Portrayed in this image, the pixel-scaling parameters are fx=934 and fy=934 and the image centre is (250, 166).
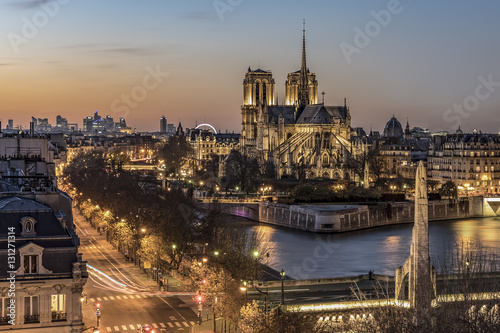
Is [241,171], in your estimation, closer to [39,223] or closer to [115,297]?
[115,297]

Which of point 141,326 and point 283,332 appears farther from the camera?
point 141,326

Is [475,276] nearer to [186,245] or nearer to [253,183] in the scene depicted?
[186,245]

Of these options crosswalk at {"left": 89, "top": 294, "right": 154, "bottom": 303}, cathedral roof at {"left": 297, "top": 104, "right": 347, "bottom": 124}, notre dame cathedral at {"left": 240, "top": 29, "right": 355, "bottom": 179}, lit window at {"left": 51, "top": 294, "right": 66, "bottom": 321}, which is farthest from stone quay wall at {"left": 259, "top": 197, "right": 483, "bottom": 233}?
lit window at {"left": 51, "top": 294, "right": 66, "bottom": 321}

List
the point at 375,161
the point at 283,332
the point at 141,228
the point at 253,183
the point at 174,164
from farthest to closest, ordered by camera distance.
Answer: the point at 174,164 < the point at 375,161 < the point at 253,183 < the point at 141,228 < the point at 283,332

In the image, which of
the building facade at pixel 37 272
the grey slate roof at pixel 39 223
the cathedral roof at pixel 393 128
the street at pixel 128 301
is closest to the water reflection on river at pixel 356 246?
the street at pixel 128 301

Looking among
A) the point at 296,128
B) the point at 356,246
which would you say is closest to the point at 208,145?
the point at 296,128

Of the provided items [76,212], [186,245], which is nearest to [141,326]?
[186,245]
